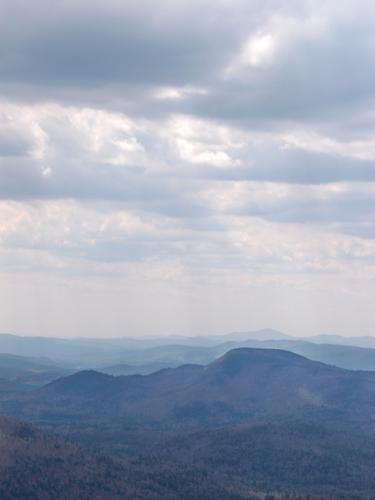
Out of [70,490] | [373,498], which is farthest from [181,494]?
[373,498]

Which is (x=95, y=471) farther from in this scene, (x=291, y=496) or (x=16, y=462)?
(x=291, y=496)

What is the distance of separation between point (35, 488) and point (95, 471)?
1901 centimetres

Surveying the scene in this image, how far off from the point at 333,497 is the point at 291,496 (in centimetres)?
1301

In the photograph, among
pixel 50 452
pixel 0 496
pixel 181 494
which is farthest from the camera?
pixel 50 452

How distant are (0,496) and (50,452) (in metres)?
30.8

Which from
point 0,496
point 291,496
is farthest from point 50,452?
point 291,496

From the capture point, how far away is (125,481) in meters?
186

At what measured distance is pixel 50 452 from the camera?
19612cm

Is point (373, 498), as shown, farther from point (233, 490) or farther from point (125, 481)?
point (125, 481)

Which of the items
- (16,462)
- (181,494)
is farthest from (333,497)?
(16,462)

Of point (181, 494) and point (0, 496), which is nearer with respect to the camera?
point (0, 496)

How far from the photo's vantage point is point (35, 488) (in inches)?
6777

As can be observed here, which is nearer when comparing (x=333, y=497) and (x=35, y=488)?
(x=35, y=488)

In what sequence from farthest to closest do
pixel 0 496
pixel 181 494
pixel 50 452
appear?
1. pixel 50 452
2. pixel 181 494
3. pixel 0 496
